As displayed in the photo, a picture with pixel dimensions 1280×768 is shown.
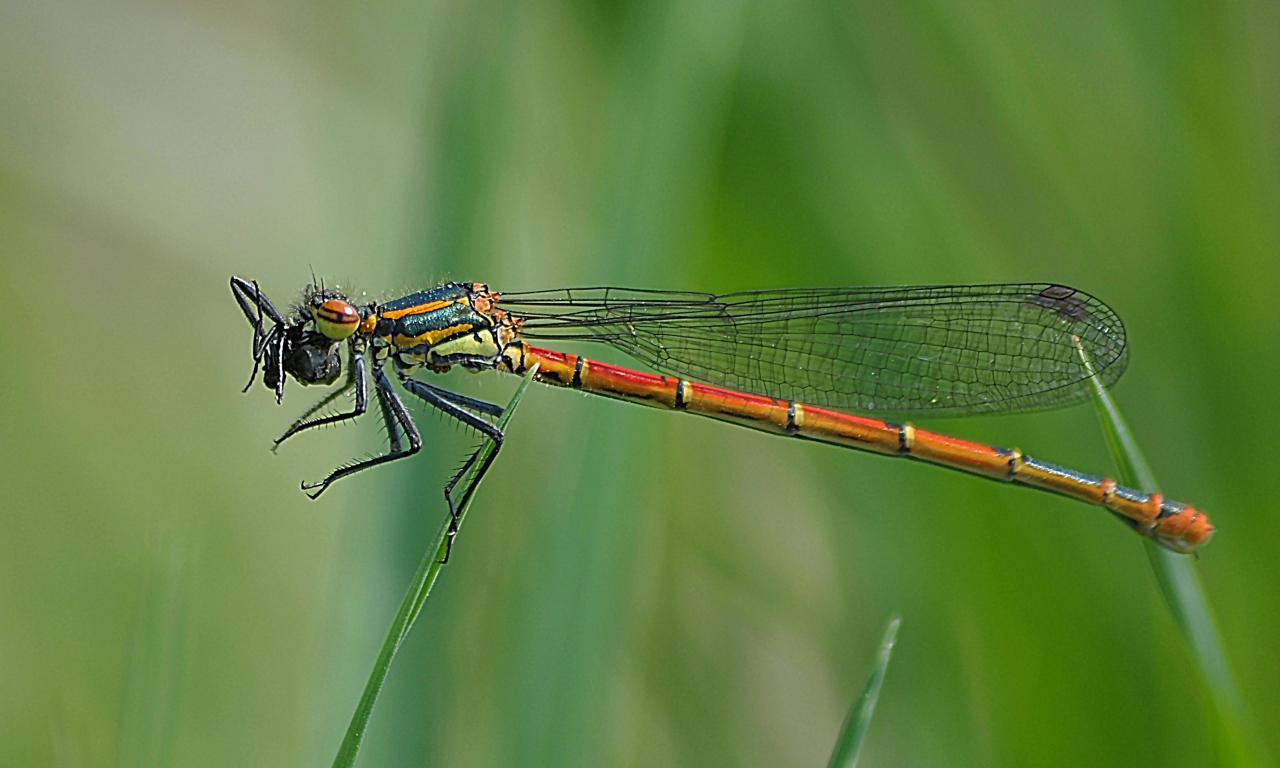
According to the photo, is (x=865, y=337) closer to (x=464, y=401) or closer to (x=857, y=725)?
(x=464, y=401)

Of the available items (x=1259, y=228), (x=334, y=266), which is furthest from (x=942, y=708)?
(x=334, y=266)

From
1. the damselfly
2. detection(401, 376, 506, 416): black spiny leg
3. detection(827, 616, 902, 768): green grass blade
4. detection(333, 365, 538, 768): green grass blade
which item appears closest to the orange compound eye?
the damselfly

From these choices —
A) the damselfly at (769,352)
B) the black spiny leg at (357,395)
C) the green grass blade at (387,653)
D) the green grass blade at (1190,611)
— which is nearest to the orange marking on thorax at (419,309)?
the damselfly at (769,352)

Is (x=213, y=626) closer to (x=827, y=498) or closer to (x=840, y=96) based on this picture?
(x=827, y=498)

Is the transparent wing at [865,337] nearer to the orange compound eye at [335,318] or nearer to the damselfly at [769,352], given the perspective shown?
the damselfly at [769,352]

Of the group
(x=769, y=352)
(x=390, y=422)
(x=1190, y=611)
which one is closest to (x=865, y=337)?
(x=769, y=352)

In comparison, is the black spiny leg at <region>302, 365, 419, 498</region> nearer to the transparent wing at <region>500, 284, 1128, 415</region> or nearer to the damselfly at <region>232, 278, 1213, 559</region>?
the damselfly at <region>232, 278, 1213, 559</region>

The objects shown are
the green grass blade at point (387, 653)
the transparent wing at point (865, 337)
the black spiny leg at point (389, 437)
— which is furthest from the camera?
the transparent wing at point (865, 337)
